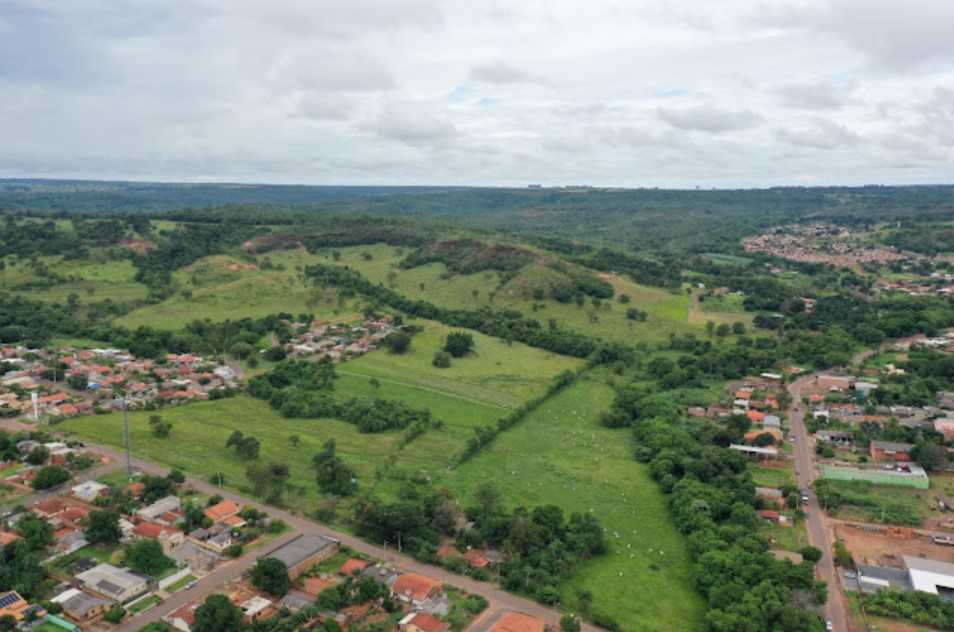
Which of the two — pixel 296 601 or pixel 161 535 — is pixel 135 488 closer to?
pixel 161 535

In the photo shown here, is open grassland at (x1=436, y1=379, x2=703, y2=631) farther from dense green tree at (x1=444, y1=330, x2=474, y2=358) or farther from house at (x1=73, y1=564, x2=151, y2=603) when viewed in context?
house at (x1=73, y1=564, x2=151, y2=603)

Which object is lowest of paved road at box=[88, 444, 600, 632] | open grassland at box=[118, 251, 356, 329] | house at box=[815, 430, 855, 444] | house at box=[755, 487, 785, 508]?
paved road at box=[88, 444, 600, 632]

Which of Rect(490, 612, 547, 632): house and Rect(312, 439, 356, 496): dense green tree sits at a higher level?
Rect(312, 439, 356, 496): dense green tree

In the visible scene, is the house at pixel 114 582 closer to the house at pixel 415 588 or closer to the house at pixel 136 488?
the house at pixel 136 488

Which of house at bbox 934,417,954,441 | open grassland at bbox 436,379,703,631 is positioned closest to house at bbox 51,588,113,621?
open grassland at bbox 436,379,703,631

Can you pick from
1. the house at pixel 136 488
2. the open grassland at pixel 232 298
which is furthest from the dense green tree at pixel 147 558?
the open grassland at pixel 232 298

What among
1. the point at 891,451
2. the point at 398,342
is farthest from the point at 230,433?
the point at 891,451
